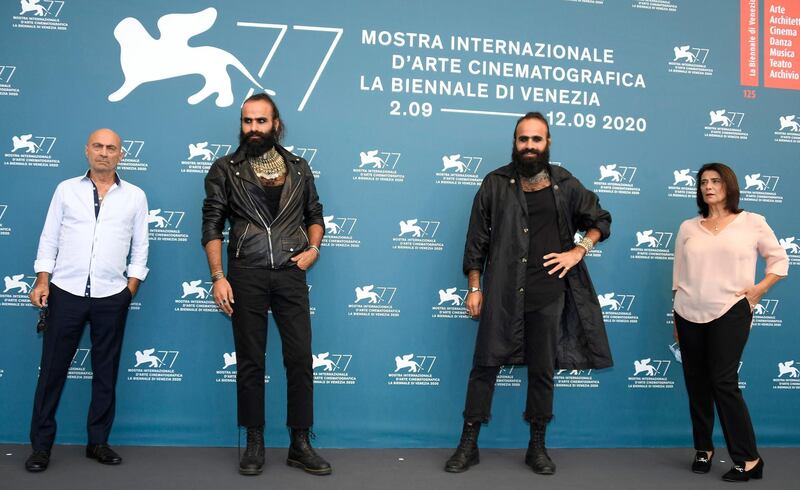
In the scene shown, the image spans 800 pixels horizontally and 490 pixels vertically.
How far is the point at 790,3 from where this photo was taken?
4344mm

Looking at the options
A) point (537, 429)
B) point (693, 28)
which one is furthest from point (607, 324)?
point (693, 28)

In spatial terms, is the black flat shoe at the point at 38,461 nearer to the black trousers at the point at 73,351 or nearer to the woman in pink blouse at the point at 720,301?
the black trousers at the point at 73,351

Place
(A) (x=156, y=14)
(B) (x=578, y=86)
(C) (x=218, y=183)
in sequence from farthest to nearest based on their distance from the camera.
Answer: (B) (x=578, y=86) → (A) (x=156, y=14) → (C) (x=218, y=183)

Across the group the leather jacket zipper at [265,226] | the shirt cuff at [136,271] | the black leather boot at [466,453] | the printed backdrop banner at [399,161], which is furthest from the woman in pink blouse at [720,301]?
the shirt cuff at [136,271]

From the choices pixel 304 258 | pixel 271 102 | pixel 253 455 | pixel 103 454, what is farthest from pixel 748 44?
pixel 103 454

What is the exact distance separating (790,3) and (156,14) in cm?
412

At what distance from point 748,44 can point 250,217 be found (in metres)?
3.45

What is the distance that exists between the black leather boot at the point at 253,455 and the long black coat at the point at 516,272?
3.83 ft

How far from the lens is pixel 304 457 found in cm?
321

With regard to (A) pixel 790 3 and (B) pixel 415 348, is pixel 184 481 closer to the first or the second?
(B) pixel 415 348

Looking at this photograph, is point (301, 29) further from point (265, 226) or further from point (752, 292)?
point (752, 292)

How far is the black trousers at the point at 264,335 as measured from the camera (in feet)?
10.4

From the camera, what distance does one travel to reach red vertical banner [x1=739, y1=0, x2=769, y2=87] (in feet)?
14.0

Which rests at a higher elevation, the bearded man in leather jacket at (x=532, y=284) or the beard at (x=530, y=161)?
the beard at (x=530, y=161)
